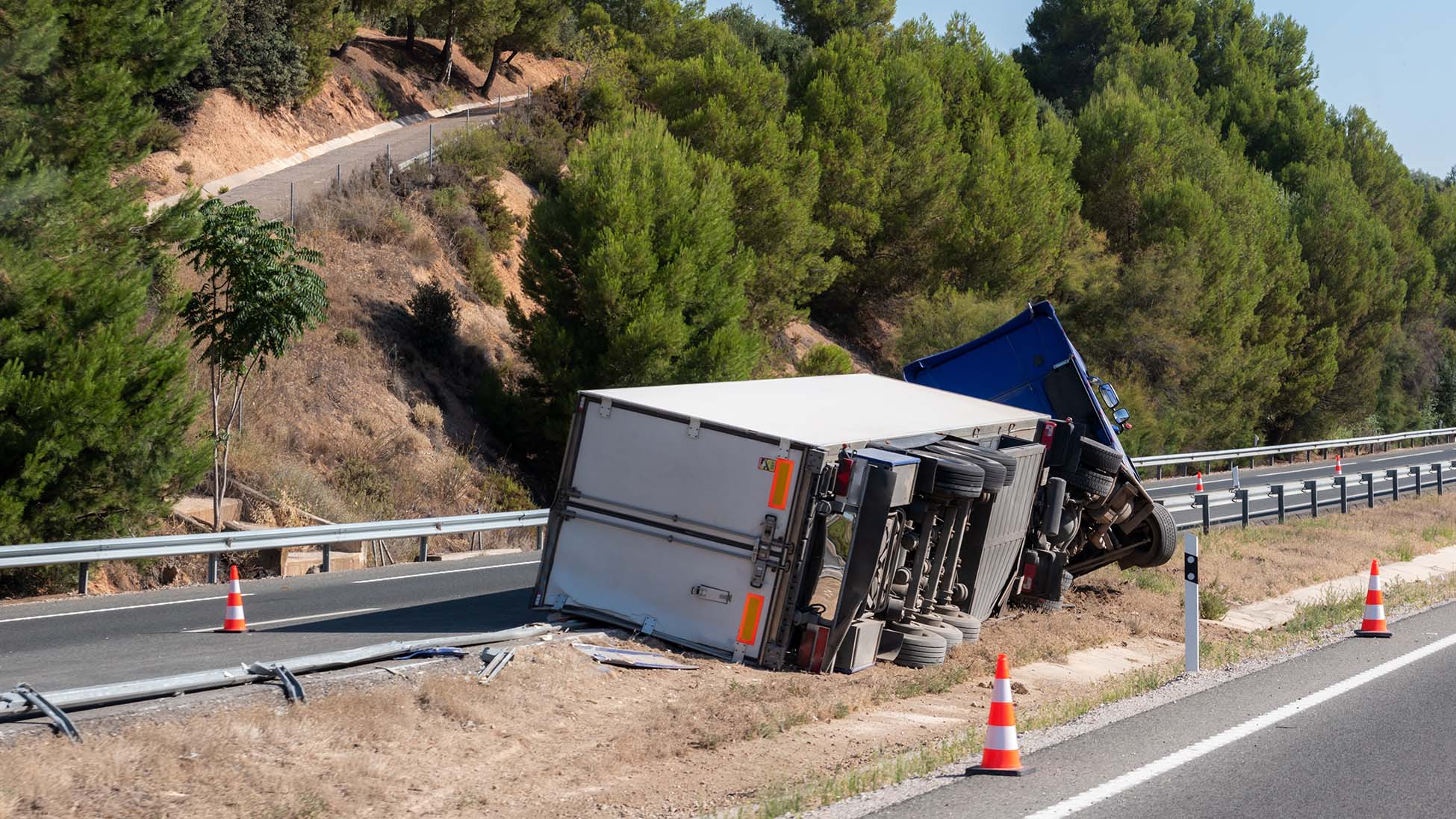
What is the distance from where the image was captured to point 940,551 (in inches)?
452

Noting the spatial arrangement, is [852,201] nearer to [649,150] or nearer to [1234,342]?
[649,150]

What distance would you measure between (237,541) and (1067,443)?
34.1ft

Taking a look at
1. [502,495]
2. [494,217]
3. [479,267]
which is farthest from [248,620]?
[494,217]

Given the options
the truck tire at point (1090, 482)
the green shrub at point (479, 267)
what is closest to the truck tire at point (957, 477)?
the truck tire at point (1090, 482)

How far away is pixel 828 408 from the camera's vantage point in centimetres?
1231

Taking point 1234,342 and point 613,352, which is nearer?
point 613,352

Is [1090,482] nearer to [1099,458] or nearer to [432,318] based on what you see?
[1099,458]

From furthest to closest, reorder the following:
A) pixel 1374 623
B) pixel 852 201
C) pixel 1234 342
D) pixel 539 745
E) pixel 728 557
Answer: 1. pixel 1234 342
2. pixel 852 201
3. pixel 1374 623
4. pixel 728 557
5. pixel 539 745

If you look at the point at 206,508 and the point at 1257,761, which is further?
the point at 206,508

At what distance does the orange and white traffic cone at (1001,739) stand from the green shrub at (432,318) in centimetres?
2675

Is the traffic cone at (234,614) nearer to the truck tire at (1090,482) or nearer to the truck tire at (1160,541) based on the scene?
the truck tire at (1090,482)

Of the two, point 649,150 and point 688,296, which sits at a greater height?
point 649,150

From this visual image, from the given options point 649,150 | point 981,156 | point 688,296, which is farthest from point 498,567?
point 981,156

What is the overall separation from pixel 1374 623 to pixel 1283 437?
56476 millimetres
